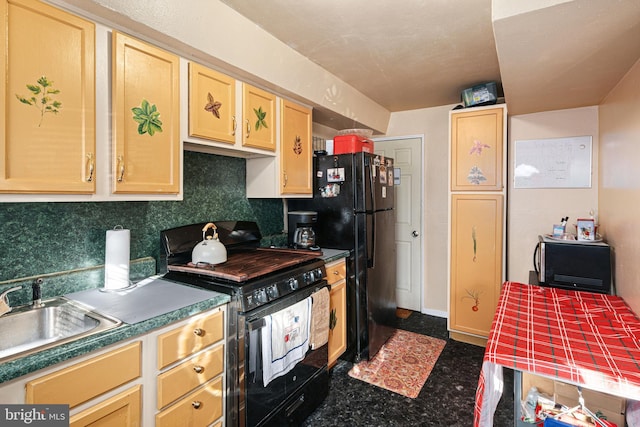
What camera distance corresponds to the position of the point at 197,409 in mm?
1448

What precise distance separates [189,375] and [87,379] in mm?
418

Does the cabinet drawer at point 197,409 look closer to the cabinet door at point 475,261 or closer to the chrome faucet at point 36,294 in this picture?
the chrome faucet at point 36,294

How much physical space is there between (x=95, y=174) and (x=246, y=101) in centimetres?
102

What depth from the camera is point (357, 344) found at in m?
2.69

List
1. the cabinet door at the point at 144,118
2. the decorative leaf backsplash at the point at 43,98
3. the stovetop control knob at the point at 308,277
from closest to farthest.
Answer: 1. the decorative leaf backsplash at the point at 43,98
2. the cabinet door at the point at 144,118
3. the stovetop control knob at the point at 308,277

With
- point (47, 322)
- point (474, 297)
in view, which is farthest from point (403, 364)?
point (47, 322)

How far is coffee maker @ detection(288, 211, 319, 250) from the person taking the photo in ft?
8.47

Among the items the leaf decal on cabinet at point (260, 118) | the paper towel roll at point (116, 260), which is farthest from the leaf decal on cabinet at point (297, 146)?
the paper towel roll at point (116, 260)

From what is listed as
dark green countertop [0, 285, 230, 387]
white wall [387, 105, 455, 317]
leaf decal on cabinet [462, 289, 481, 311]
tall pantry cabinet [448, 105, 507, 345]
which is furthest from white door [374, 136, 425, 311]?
dark green countertop [0, 285, 230, 387]

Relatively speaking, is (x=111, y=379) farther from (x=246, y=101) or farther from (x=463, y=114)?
(x=463, y=114)

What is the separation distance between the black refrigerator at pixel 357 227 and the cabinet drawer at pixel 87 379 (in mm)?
1735

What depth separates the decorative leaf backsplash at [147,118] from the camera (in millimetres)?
1521

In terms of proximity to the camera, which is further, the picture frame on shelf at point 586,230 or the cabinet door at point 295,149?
the cabinet door at point 295,149

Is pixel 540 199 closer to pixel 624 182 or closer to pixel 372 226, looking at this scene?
pixel 624 182
